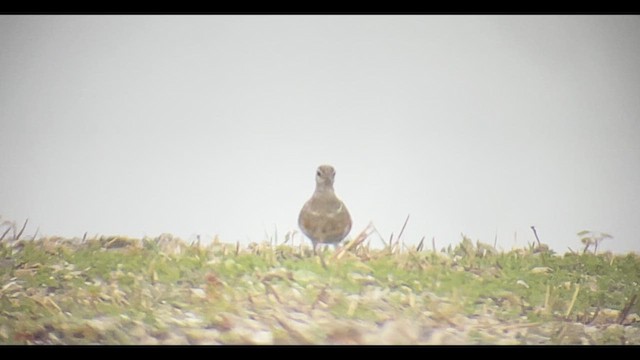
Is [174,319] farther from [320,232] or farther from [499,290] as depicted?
[499,290]

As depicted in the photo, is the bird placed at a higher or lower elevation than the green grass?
higher

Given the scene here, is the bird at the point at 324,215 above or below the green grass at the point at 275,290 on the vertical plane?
above

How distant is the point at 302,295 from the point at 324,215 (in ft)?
0.83

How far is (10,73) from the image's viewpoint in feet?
7.38

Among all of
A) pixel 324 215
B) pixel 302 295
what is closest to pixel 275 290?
pixel 302 295

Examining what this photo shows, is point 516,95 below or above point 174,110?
above

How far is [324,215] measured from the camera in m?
2.16

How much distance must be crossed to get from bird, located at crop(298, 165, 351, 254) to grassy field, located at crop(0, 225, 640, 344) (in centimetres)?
5

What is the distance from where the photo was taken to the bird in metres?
2.16

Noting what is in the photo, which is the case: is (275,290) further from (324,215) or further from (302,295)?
(324,215)

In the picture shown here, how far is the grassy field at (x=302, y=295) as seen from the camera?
6.88 ft

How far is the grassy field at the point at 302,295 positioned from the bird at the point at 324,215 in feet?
0.16

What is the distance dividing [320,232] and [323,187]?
0.14 m

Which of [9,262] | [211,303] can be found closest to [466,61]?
[211,303]
